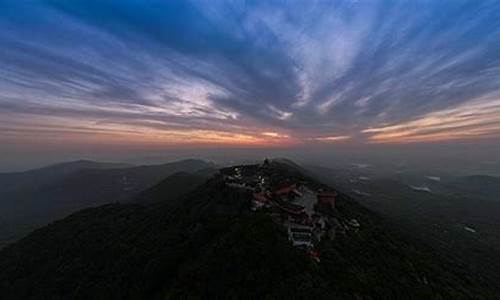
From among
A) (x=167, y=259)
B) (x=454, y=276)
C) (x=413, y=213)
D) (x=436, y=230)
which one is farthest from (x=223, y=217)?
(x=413, y=213)

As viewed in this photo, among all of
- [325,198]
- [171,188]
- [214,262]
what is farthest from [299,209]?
[171,188]

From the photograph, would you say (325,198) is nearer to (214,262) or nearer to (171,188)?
(214,262)

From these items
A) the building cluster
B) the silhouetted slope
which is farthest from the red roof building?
the silhouetted slope

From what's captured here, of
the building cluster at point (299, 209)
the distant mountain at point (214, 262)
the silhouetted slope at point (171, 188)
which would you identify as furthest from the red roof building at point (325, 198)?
the silhouetted slope at point (171, 188)

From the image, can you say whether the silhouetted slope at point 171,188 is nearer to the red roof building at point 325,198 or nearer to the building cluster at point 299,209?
the building cluster at point 299,209

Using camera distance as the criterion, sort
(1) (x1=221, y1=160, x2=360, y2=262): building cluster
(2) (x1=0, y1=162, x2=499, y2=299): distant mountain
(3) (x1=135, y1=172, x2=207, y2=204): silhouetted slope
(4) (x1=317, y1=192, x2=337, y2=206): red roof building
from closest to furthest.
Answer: (2) (x1=0, y1=162, x2=499, y2=299): distant mountain, (1) (x1=221, y1=160, x2=360, y2=262): building cluster, (4) (x1=317, y1=192, x2=337, y2=206): red roof building, (3) (x1=135, y1=172, x2=207, y2=204): silhouetted slope

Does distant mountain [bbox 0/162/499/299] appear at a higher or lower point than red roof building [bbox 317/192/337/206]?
lower

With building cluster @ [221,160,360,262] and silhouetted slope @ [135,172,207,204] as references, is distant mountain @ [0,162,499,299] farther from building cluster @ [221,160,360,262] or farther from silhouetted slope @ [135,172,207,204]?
silhouetted slope @ [135,172,207,204]

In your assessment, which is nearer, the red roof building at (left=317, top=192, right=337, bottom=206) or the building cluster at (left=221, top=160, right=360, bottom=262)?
the building cluster at (left=221, top=160, right=360, bottom=262)
